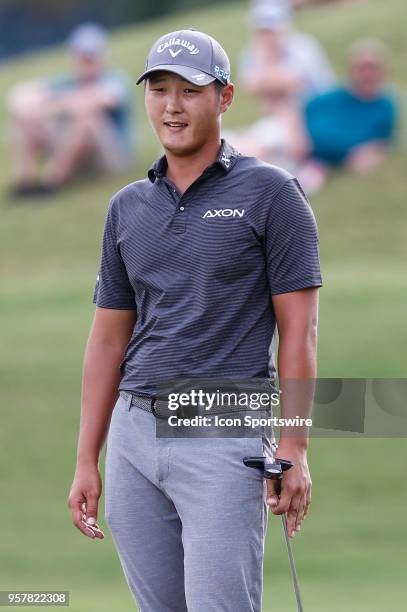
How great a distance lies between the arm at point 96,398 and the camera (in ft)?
11.3

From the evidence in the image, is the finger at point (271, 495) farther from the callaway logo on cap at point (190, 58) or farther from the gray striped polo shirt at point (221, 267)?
the callaway logo on cap at point (190, 58)

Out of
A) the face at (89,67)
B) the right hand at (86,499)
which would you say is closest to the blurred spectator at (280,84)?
the face at (89,67)

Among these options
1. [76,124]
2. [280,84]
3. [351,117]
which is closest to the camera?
[351,117]

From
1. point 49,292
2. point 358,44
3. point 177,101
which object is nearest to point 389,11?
point 358,44

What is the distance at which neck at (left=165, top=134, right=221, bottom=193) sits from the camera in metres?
3.29

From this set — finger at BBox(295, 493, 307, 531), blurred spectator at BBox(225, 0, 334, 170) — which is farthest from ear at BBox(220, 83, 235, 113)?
blurred spectator at BBox(225, 0, 334, 170)

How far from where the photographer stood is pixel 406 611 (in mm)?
6074

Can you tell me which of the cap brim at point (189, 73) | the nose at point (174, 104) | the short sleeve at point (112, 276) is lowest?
the short sleeve at point (112, 276)

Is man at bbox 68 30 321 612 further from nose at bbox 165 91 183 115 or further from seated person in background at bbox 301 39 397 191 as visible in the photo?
seated person in background at bbox 301 39 397 191

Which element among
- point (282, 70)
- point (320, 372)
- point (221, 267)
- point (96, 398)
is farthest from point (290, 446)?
point (282, 70)

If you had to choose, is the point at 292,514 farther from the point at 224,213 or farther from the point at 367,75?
the point at 367,75

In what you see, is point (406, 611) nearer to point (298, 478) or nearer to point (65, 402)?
point (298, 478)

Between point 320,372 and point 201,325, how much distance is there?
289 inches

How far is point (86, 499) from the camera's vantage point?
3.45 metres
